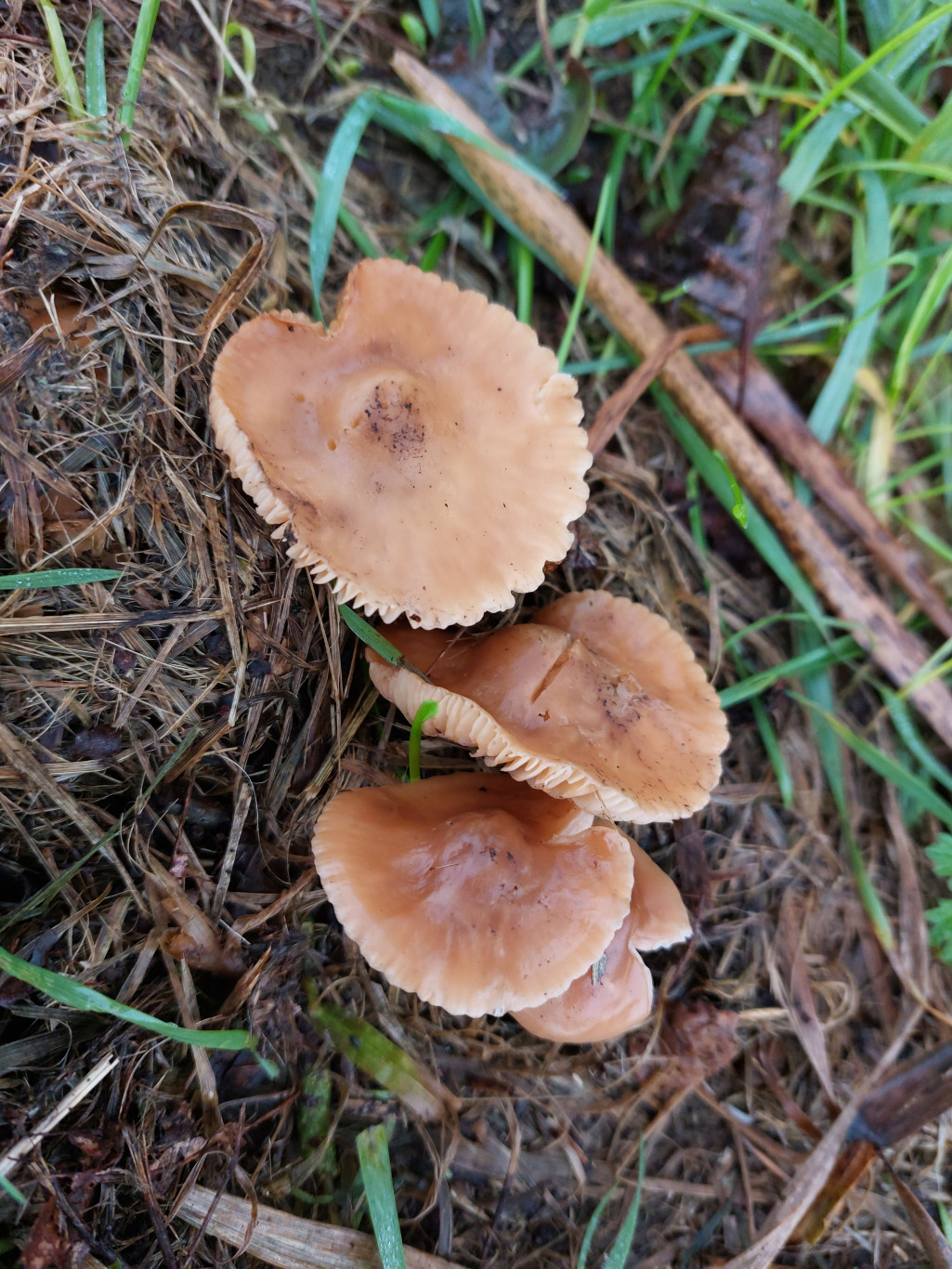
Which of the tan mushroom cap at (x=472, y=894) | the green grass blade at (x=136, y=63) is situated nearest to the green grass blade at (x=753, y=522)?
the tan mushroom cap at (x=472, y=894)

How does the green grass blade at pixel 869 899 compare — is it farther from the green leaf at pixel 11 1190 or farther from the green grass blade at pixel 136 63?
the green grass blade at pixel 136 63

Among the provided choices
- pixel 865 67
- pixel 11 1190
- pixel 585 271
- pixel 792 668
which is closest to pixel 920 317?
pixel 865 67

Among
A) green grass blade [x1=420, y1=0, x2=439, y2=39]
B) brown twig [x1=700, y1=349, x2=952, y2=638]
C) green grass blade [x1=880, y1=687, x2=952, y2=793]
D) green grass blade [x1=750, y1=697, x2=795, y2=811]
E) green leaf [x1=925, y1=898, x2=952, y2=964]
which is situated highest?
green grass blade [x1=420, y1=0, x2=439, y2=39]

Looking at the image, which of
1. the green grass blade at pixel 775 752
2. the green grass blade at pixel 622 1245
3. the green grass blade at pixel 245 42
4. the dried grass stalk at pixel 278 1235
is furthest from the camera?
the green grass blade at pixel 775 752

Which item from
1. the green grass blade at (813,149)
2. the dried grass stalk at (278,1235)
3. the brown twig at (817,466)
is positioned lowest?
the dried grass stalk at (278,1235)

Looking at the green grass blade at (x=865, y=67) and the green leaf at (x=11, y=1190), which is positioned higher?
the green grass blade at (x=865, y=67)

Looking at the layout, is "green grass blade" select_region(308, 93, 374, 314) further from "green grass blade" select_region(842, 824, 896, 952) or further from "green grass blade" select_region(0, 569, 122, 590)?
"green grass blade" select_region(842, 824, 896, 952)

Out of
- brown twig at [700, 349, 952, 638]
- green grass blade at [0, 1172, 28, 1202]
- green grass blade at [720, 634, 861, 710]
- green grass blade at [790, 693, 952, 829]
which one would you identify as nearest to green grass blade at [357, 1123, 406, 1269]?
green grass blade at [0, 1172, 28, 1202]
